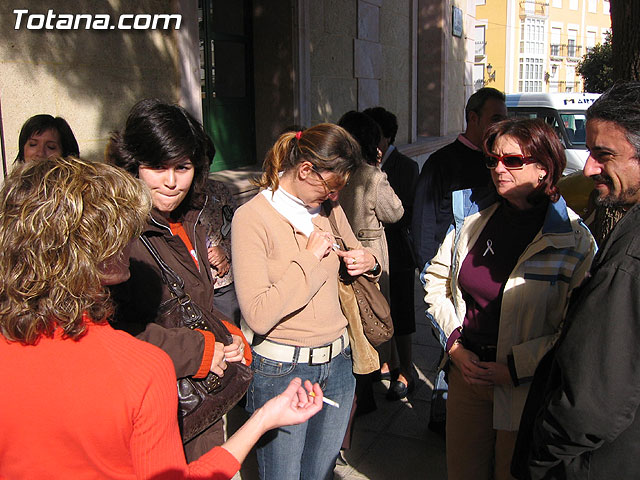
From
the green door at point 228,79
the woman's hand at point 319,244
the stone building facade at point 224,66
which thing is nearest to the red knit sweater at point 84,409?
the woman's hand at point 319,244

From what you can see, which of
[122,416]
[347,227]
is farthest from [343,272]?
[122,416]

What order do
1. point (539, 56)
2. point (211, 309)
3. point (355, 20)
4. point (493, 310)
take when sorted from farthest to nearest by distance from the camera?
point (539, 56) → point (355, 20) → point (493, 310) → point (211, 309)

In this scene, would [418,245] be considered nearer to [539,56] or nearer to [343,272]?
[343,272]

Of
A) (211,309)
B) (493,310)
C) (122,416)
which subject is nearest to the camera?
(122,416)

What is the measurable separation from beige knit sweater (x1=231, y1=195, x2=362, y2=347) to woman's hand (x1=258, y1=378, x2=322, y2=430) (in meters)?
0.47

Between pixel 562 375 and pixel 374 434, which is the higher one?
pixel 562 375

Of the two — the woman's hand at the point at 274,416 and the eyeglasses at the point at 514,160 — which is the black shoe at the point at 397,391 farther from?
the woman's hand at the point at 274,416

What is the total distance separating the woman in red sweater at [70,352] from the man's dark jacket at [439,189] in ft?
8.55

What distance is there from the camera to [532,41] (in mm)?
56906

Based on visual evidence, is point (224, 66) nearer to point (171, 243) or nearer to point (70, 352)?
point (171, 243)

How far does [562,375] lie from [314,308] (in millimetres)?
1017

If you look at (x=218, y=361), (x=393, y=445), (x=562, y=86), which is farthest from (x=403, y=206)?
(x=562, y=86)

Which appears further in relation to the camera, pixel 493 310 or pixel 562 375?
pixel 493 310

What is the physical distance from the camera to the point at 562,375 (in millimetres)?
1657
